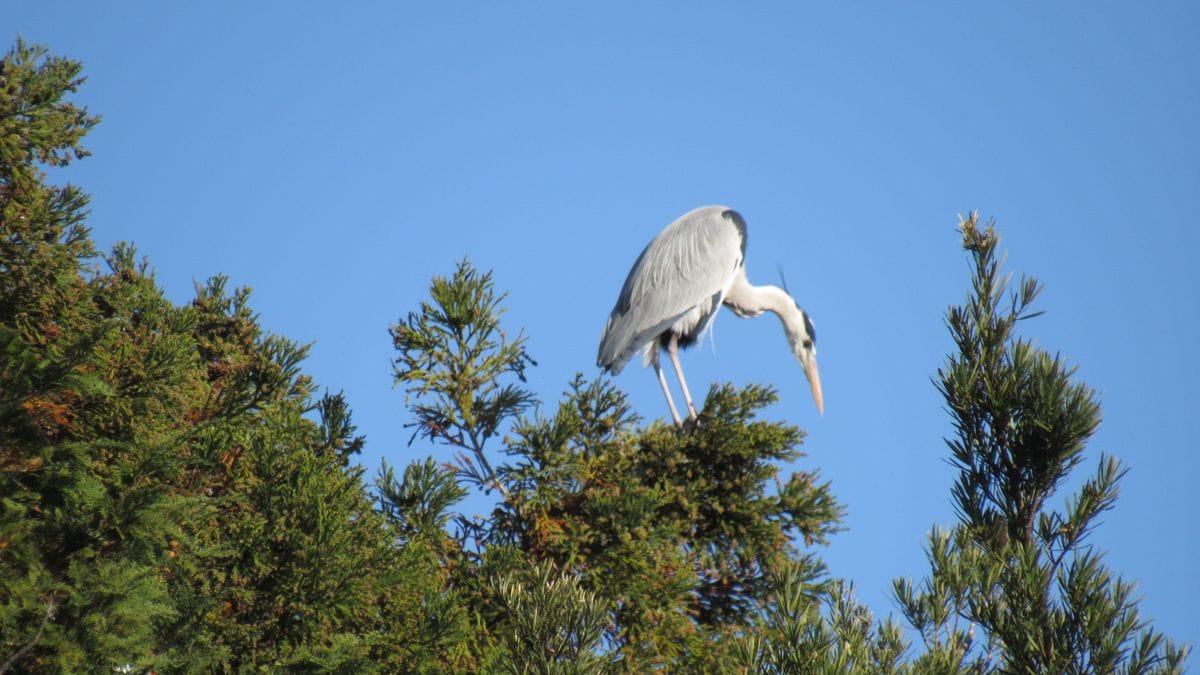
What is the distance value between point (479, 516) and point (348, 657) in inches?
74.6

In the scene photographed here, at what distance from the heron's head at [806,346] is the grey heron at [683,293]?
2.9 inches

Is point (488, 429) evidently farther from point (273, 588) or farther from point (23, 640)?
point (23, 640)

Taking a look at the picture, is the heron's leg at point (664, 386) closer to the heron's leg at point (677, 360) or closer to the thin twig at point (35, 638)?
the heron's leg at point (677, 360)

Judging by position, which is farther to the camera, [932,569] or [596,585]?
[596,585]

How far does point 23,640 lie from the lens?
4996 mm

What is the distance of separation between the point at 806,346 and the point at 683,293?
2597 mm

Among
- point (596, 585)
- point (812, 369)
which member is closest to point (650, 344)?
point (812, 369)

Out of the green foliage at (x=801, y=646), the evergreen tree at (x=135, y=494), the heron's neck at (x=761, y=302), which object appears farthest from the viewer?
the heron's neck at (x=761, y=302)

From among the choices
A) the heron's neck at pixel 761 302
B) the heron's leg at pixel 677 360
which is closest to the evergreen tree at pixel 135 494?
the heron's leg at pixel 677 360

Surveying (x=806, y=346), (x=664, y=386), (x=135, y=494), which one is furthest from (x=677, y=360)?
(x=135, y=494)

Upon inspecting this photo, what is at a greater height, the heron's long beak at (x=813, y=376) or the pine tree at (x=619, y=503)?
the heron's long beak at (x=813, y=376)

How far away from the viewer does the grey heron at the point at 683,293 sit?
12062mm

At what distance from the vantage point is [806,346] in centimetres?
1438

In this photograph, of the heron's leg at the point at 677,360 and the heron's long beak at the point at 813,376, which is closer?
the heron's leg at the point at 677,360
